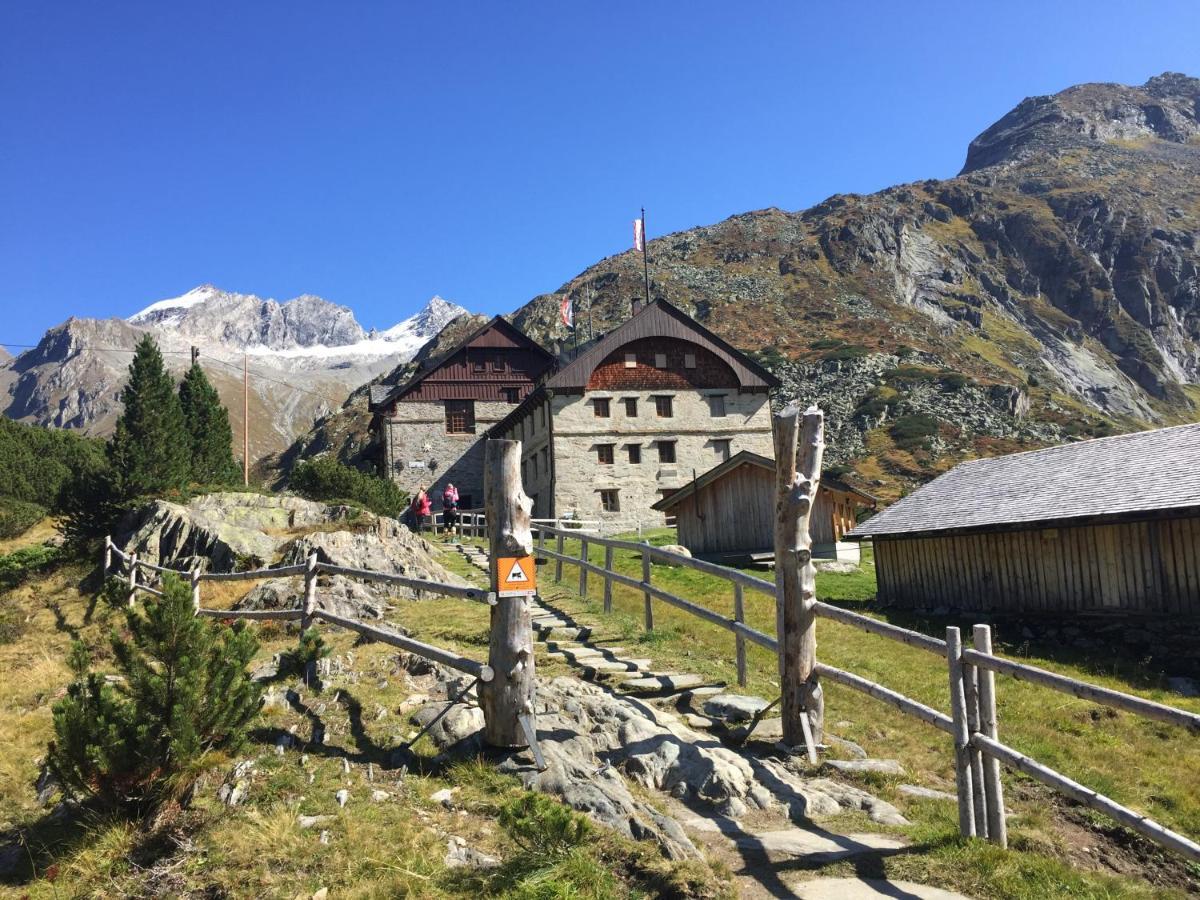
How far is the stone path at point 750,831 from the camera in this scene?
5246 mm

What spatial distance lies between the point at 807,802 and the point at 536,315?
361 feet

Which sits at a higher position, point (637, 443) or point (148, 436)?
point (148, 436)

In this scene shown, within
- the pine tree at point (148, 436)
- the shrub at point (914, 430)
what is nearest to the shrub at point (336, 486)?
the pine tree at point (148, 436)

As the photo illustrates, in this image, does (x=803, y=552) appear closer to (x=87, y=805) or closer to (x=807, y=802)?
(x=807, y=802)

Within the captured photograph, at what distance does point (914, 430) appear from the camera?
69.0 m

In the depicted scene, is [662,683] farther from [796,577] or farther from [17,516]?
[17,516]

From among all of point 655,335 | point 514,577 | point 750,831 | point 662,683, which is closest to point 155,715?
point 514,577

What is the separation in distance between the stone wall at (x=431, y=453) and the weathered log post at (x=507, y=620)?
43000 mm

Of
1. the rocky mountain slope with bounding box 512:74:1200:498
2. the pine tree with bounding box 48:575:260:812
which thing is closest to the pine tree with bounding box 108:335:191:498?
the pine tree with bounding box 48:575:260:812

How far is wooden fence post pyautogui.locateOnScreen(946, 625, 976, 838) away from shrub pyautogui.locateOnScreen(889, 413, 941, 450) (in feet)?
211

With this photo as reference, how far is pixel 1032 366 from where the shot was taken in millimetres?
106312

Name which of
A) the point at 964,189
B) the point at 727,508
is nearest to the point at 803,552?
the point at 727,508

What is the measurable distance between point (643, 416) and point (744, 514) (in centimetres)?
1403

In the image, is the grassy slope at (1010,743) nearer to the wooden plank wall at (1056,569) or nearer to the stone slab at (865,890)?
the stone slab at (865,890)
